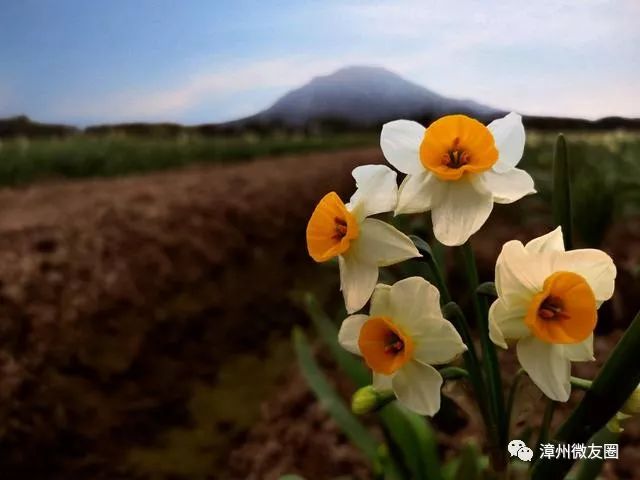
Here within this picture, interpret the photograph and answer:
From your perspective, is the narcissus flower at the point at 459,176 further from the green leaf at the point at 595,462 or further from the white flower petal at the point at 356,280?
the green leaf at the point at 595,462

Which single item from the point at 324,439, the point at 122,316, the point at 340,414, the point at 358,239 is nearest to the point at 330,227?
the point at 358,239

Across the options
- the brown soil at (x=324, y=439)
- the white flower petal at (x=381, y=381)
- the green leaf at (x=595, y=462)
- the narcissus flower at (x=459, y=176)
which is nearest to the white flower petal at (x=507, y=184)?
the narcissus flower at (x=459, y=176)

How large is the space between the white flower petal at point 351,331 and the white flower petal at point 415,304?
2 cm

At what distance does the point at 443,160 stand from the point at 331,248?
7cm

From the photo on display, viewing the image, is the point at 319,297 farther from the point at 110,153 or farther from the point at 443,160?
the point at 110,153

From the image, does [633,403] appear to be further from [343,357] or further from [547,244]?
[343,357]

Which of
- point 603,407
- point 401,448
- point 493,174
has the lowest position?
→ point 401,448

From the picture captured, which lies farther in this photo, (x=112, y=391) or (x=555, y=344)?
(x=112, y=391)

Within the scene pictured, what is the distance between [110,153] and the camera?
401cm

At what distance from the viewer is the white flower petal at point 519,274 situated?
0.28 metres

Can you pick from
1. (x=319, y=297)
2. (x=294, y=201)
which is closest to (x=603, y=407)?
(x=319, y=297)

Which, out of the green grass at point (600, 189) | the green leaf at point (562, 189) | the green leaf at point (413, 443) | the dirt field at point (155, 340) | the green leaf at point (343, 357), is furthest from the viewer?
the green grass at point (600, 189)

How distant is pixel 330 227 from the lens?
12.2 inches

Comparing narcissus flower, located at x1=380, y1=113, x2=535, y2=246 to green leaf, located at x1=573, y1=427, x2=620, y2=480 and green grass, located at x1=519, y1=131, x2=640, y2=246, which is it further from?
green grass, located at x1=519, y1=131, x2=640, y2=246
